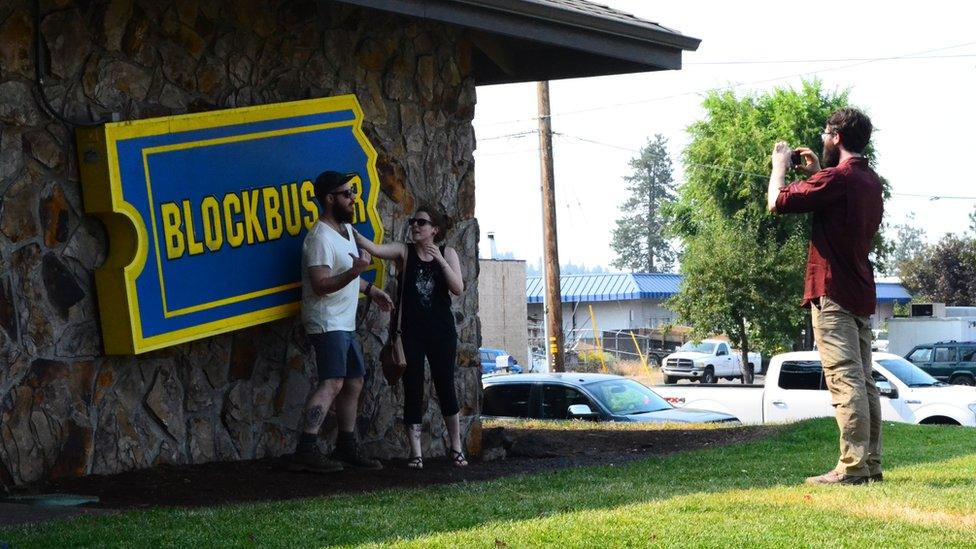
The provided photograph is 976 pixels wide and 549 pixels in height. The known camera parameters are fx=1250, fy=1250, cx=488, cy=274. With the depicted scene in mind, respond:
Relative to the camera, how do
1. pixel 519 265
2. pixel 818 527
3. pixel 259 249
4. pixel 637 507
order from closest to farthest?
1. pixel 818 527
2. pixel 637 507
3. pixel 259 249
4. pixel 519 265

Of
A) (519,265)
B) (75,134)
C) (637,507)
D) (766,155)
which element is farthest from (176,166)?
(519,265)

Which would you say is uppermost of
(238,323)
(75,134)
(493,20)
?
(493,20)

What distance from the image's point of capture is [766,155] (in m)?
43.6

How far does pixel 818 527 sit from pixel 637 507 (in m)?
1.00

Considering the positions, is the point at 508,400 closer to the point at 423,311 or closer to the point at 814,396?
the point at 814,396

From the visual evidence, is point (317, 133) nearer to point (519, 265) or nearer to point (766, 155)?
point (766, 155)

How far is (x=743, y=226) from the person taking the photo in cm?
4303

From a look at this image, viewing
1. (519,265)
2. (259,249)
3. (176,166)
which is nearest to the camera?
(176,166)

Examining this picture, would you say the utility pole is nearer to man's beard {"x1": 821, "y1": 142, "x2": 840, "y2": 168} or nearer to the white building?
man's beard {"x1": 821, "y1": 142, "x2": 840, "y2": 168}

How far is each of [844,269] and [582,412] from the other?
7.87 m

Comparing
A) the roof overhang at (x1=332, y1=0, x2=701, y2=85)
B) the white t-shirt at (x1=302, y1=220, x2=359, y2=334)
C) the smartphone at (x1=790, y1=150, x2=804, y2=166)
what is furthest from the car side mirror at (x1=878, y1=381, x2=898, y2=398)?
the white t-shirt at (x1=302, y1=220, x2=359, y2=334)

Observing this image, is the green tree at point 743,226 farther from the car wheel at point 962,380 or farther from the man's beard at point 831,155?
the man's beard at point 831,155

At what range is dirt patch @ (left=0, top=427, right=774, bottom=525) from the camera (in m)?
7.17

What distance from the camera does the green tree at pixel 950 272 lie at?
6429 centimetres
